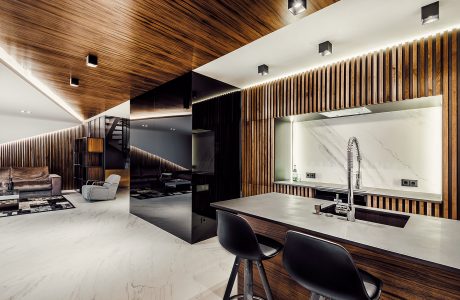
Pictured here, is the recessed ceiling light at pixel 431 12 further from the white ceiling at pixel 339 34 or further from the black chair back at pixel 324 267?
the black chair back at pixel 324 267

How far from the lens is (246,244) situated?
5.52 ft

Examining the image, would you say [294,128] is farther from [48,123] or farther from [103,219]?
[48,123]

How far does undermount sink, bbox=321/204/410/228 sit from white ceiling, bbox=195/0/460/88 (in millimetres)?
1887

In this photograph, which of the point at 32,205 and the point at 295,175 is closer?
the point at 295,175

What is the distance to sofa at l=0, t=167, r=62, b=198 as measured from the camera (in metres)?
7.33

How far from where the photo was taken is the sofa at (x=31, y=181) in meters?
7.33

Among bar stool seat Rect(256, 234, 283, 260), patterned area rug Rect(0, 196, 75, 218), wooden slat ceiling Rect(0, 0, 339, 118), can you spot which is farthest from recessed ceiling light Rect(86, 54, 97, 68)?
patterned area rug Rect(0, 196, 75, 218)

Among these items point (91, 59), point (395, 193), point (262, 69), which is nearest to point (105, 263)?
point (91, 59)

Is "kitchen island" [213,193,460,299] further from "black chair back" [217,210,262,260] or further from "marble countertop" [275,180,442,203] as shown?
"marble countertop" [275,180,442,203]

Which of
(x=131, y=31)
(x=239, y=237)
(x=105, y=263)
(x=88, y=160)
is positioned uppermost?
(x=131, y=31)

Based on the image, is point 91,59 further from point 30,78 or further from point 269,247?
point 269,247

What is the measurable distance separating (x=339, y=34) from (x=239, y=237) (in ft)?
8.20

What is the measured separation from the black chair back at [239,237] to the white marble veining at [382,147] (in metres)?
2.65

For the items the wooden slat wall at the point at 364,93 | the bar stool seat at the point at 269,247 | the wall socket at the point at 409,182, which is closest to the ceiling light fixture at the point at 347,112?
the wooden slat wall at the point at 364,93
